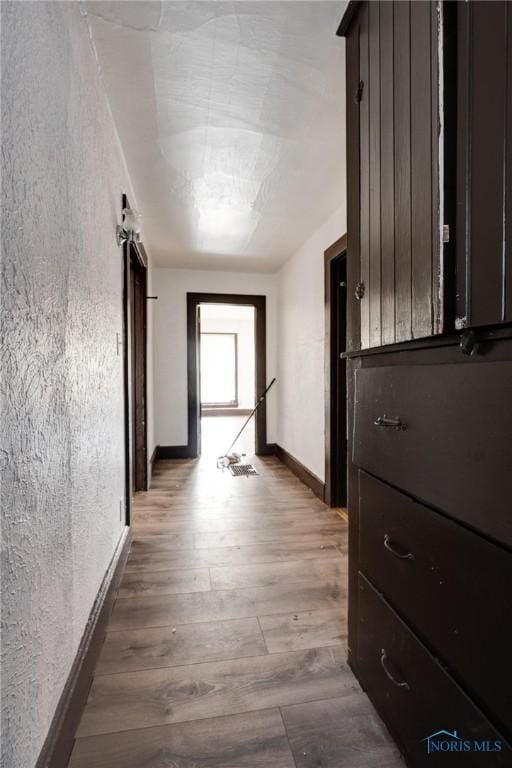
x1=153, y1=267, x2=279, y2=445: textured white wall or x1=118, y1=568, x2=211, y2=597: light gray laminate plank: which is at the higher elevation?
x1=153, y1=267, x2=279, y2=445: textured white wall

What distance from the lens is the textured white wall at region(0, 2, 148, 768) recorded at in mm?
715

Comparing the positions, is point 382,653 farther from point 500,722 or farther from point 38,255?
point 38,255

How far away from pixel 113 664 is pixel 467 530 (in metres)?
1.25

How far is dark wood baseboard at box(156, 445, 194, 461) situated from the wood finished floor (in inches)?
75.6

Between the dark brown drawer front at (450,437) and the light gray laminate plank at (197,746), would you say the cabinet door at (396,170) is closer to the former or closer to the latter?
the dark brown drawer front at (450,437)

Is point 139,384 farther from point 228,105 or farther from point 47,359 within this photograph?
point 47,359

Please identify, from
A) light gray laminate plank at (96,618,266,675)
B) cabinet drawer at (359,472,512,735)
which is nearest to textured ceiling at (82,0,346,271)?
cabinet drawer at (359,472,512,735)

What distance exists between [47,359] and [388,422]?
0.88 m

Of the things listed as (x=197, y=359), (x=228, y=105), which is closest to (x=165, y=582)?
(x=228, y=105)

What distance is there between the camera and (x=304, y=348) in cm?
341

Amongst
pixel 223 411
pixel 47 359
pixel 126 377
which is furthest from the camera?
pixel 223 411

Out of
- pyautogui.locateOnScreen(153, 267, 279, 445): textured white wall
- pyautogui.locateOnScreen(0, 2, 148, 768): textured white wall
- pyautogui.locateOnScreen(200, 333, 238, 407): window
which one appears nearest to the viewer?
pyautogui.locateOnScreen(0, 2, 148, 768): textured white wall

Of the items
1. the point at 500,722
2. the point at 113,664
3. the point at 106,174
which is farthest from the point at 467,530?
the point at 106,174

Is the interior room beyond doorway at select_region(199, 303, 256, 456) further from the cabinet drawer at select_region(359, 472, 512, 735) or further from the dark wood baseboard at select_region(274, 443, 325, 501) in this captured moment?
the cabinet drawer at select_region(359, 472, 512, 735)
